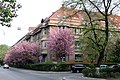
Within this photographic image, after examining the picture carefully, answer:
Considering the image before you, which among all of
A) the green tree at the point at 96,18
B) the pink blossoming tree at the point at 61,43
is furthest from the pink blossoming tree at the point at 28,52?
the green tree at the point at 96,18

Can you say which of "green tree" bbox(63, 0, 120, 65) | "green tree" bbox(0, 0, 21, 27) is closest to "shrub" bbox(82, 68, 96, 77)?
"green tree" bbox(63, 0, 120, 65)

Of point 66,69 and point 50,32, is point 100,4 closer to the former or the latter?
point 66,69

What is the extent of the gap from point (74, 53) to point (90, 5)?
35.0 meters

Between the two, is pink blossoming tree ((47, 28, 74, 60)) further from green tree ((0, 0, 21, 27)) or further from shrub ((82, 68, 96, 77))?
green tree ((0, 0, 21, 27))

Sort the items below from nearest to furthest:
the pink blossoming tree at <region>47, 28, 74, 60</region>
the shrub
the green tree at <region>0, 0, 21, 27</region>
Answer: the green tree at <region>0, 0, 21, 27</region>, the shrub, the pink blossoming tree at <region>47, 28, 74, 60</region>

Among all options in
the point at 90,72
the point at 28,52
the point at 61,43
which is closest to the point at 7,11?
the point at 90,72

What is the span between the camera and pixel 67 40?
62.4 meters

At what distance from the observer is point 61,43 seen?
6203cm

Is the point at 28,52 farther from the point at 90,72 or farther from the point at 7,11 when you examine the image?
the point at 7,11

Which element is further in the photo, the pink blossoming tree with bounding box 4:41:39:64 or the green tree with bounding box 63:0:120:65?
the pink blossoming tree with bounding box 4:41:39:64

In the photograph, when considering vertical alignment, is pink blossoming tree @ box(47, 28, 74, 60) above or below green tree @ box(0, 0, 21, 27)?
above

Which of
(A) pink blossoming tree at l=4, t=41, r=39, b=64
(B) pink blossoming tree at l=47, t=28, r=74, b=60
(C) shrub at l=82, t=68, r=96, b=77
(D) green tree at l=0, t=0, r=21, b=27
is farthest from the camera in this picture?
(A) pink blossoming tree at l=4, t=41, r=39, b=64

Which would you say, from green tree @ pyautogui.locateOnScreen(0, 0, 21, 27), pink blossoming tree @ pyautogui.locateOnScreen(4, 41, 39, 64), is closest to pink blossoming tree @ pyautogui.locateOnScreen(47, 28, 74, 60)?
pink blossoming tree @ pyautogui.locateOnScreen(4, 41, 39, 64)

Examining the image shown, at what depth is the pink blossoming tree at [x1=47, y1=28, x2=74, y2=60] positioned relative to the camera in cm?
6184
